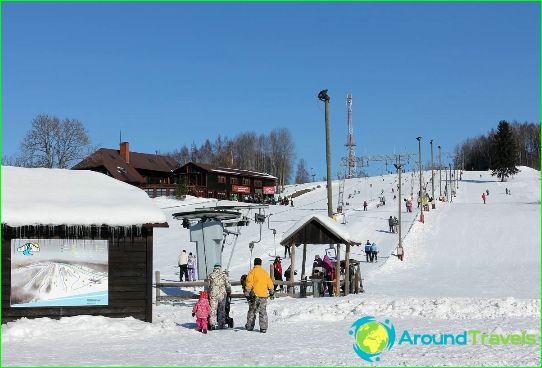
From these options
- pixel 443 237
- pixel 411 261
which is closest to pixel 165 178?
pixel 443 237

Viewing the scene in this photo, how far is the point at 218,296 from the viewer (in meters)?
15.3

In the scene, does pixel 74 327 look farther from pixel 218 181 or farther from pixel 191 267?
pixel 218 181

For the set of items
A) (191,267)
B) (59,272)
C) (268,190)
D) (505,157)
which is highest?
(505,157)

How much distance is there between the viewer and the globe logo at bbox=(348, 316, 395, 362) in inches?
471

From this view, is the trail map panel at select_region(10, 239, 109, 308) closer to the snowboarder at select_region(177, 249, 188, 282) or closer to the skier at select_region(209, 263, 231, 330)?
the skier at select_region(209, 263, 231, 330)

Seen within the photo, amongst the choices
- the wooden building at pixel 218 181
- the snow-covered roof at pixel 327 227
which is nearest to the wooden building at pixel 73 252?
the snow-covered roof at pixel 327 227

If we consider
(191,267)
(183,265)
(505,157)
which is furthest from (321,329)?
(505,157)

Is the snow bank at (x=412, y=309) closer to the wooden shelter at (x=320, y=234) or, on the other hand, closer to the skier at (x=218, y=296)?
the skier at (x=218, y=296)

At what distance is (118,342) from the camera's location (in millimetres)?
13430

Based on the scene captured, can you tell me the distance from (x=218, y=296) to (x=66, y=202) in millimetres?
3896

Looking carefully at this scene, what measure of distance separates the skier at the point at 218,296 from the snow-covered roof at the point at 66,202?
5.80 feet

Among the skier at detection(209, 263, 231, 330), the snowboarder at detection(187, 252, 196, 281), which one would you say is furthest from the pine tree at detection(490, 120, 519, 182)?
the skier at detection(209, 263, 231, 330)

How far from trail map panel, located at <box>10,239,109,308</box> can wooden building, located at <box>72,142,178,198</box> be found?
55.0m

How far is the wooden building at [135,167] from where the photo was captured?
74.2 metres
